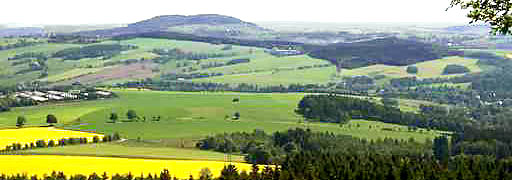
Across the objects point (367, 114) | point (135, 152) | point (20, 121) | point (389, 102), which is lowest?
point (367, 114)

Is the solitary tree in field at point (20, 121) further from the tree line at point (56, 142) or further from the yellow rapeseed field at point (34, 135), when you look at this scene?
the tree line at point (56, 142)

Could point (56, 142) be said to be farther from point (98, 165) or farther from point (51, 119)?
point (98, 165)

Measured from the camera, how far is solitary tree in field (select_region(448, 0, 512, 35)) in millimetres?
19859

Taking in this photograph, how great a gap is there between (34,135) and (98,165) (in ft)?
82.0

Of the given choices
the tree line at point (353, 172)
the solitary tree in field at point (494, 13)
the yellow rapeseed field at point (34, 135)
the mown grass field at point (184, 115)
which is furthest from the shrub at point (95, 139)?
the solitary tree in field at point (494, 13)

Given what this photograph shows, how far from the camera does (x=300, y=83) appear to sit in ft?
563

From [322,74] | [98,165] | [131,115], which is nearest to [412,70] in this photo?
[322,74]

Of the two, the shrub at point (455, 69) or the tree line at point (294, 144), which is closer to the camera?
the tree line at point (294, 144)

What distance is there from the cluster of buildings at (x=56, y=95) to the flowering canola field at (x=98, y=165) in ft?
186

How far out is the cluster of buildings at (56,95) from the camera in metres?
131

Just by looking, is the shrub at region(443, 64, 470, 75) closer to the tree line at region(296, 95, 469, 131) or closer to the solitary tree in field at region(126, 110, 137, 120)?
the tree line at region(296, 95, 469, 131)

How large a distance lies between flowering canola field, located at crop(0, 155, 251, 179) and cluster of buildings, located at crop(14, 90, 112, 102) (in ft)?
186

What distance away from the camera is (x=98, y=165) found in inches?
2739

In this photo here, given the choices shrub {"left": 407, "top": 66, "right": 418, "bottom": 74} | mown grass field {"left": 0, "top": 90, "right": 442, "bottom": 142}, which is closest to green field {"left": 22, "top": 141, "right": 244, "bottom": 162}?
mown grass field {"left": 0, "top": 90, "right": 442, "bottom": 142}
